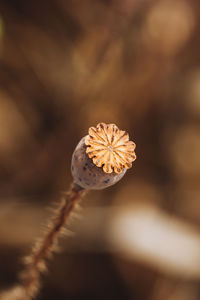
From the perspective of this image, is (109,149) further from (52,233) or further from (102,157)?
(52,233)

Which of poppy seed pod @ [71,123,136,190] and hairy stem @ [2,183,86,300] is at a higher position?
poppy seed pod @ [71,123,136,190]

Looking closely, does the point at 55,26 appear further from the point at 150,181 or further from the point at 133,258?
the point at 133,258

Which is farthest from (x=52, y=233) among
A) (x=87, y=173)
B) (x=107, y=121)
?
(x=107, y=121)

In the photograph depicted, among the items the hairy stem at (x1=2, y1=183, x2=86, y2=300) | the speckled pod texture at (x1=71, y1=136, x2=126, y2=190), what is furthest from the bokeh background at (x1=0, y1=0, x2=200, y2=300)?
the speckled pod texture at (x1=71, y1=136, x2=126, y2=190)

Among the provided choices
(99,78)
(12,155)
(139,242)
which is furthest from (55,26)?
(139,242)

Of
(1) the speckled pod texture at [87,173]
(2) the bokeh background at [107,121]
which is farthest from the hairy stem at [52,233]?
(2) the bokeh background at [107,121]

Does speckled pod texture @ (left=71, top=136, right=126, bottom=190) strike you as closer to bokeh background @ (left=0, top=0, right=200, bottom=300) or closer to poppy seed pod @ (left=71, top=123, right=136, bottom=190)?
poppy seed pod @ (left=71, top=123, right=136, bottom=190)

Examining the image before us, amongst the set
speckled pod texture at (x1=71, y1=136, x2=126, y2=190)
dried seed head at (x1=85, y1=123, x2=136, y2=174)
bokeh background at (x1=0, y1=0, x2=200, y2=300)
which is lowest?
speckled pod texture at (x1=71, y1=136, x2=126, y2=190)
